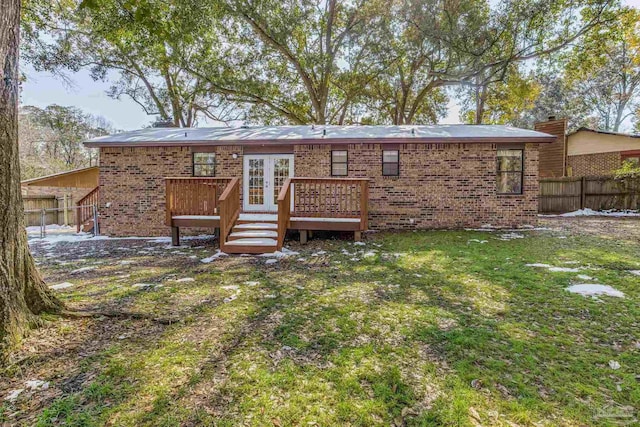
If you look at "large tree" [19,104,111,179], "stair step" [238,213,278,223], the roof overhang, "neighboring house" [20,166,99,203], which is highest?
"large tree" [19,104,111,179]

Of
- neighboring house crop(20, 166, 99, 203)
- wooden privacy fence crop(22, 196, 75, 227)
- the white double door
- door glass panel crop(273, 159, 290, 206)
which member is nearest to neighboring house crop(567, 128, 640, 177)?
door glass panel crop(273, 159, 290, 206)

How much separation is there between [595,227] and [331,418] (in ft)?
36.8

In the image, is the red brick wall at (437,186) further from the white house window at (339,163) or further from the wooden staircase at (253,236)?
the wooden staircase at (253,236)

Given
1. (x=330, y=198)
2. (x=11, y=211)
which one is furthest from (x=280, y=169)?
(x=11, y=211)

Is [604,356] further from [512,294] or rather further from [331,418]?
[331,418]

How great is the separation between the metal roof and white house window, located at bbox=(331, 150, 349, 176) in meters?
0.46

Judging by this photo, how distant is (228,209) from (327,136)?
4064 mm

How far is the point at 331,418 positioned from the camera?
212cm

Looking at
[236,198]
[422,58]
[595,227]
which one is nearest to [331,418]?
[236,198]

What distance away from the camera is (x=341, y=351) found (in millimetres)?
2926

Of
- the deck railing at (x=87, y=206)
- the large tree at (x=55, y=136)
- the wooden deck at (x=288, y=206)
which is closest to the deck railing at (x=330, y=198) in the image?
the wooden deck at (x=288, y=206)

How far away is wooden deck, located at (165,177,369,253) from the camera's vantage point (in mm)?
8109

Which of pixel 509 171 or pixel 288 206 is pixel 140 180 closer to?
pixel 288 206

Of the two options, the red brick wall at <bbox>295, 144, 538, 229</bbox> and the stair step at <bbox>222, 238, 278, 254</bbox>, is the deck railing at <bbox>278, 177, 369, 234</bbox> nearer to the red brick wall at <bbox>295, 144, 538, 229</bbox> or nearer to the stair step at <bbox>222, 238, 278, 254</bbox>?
the stair step at <bbox>222, 238, 278, 254</bbox>
